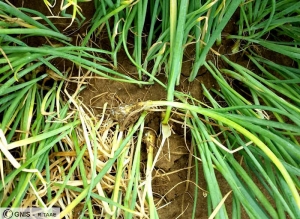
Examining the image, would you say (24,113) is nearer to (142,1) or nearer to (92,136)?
(92,136)

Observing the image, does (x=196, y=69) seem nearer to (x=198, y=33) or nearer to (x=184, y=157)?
(x=198, y=33)

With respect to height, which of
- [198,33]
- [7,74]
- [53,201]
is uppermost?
[198,33]

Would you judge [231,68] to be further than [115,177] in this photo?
Yes

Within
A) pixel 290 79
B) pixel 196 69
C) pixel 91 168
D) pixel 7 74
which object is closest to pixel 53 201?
pixel 91 168

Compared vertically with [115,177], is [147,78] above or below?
above

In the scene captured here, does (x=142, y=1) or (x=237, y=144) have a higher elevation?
(x=142, y=1)

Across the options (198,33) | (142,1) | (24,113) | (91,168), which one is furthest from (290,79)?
(24,113)
